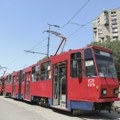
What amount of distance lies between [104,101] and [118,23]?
9255 cm

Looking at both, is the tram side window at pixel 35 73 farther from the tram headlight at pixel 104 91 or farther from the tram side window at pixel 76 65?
the tram headlight at pixel 104 91

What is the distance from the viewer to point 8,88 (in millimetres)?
31281

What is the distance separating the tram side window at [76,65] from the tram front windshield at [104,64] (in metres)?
0.90

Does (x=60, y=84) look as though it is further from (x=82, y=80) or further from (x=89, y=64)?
(x=89, y=64)

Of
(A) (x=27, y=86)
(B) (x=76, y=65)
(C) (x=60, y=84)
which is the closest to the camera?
(B) (x=76, y=65)

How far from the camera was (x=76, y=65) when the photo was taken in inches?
524

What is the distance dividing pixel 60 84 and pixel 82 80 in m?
2.35

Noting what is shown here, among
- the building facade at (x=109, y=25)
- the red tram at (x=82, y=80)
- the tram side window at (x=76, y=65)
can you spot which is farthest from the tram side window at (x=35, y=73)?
the building facade at (x=109, y=25)

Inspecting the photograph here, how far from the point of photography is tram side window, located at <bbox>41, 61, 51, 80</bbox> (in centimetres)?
1658

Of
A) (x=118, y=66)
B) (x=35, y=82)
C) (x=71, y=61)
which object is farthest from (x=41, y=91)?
A: (x=118, y=66)

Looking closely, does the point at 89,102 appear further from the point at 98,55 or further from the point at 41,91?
the point at 41,91

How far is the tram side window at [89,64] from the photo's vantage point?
12.5 meters

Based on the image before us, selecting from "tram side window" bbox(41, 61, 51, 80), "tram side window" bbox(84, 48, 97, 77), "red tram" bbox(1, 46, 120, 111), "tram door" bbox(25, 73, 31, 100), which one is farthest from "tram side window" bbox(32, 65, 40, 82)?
"tram side window" bbox(84, 48, 97, 77)

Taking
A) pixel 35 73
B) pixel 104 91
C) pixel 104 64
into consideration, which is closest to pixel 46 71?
pixel 35 73
